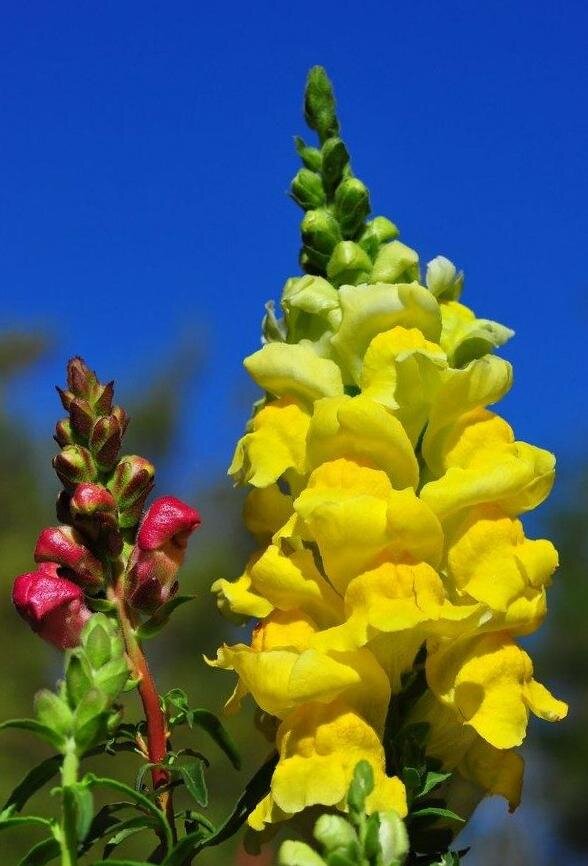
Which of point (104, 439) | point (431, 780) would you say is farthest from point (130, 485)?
point (431, 780)

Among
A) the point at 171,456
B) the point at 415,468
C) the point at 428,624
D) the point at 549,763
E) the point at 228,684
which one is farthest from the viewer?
the point at 171,456

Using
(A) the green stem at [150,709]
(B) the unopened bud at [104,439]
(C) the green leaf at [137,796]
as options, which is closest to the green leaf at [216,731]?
(A) the green stem at [150,709]

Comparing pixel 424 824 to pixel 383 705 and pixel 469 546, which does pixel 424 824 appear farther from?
pixel 469 546

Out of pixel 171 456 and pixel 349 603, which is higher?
pixel 171 456

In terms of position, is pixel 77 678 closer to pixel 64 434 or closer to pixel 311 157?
pixel 64 434

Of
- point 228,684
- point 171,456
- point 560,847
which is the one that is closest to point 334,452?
point 228,684

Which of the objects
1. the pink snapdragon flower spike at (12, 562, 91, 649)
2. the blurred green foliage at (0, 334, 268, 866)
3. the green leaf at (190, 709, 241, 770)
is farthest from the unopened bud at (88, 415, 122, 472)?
the blurred green foliage at (0, 334, 268, 866)

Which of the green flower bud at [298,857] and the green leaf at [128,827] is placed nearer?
the green flower bud at [298,857]

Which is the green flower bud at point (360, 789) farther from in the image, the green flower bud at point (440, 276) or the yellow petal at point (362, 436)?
the green flower bud at point (440, 276)
